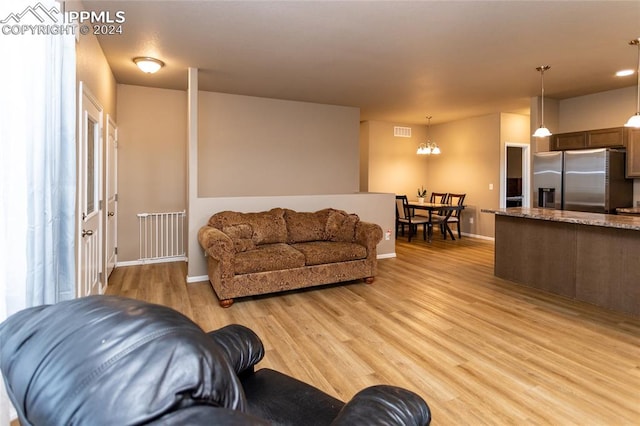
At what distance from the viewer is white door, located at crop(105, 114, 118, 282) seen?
4.62 metres

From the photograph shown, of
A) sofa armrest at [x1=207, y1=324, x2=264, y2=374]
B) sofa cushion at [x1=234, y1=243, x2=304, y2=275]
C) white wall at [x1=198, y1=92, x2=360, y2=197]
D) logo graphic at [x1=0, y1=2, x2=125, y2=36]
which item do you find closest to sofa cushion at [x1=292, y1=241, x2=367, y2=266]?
sofa cushion at [x1=234, y1=243, x2=304, y2=275]

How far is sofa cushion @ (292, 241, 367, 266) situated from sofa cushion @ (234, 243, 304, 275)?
0.12m

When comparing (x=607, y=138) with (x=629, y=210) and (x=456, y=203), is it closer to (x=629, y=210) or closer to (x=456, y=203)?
(x=629, y=210)

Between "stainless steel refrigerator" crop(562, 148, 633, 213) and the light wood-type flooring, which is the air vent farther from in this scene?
the light wood-type flooring

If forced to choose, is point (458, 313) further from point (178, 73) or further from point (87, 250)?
point (178, 73)

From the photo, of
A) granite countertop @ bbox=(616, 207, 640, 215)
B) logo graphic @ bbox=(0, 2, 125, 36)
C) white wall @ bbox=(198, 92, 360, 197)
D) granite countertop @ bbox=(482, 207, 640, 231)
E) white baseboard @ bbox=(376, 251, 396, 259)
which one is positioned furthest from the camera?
white baseboard @ bbox=(376, 251, 396, 259)

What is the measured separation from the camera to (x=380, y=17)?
3.12 m

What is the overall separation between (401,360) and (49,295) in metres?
2.28

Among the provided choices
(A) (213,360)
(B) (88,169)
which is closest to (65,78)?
(B) (88,169)

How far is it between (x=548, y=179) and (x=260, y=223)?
4862 mm

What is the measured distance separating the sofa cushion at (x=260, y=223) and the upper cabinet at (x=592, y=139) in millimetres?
5028

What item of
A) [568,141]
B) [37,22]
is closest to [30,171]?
[37,22]

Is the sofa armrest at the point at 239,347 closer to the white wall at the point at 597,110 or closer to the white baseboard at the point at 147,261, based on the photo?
the white baseboard at the point at 147,261

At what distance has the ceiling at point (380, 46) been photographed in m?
3.00
